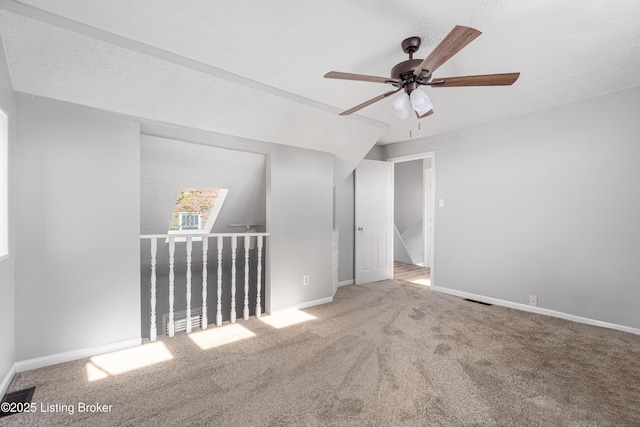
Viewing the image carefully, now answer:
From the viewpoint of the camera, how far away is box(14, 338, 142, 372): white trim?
2033 millimetres

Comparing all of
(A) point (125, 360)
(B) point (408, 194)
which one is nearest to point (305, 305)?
(A) point (125, 360)

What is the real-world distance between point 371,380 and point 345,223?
113 inches

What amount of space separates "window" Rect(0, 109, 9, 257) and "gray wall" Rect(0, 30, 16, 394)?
55 mm

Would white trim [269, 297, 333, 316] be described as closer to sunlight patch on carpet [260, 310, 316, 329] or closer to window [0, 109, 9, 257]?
sunlight patch on carpet [260, 310, 316, 329]

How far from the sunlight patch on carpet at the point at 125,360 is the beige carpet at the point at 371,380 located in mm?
16

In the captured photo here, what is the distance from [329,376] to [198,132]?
7.89 feet

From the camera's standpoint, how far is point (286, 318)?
10.4 feet

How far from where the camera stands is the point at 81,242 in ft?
7.23

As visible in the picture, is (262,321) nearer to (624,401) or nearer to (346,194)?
(346,194)

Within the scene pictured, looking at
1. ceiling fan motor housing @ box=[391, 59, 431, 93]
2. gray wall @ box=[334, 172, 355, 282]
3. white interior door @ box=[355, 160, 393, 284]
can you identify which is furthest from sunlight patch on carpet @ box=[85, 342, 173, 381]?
white interior door @ box=[355, 160, 393, 284]

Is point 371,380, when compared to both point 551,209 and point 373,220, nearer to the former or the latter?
point 551,209

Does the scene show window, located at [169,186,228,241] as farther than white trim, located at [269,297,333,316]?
Yes

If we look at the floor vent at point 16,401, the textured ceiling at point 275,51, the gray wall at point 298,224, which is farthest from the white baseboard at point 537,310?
the floor vent at point 16,401

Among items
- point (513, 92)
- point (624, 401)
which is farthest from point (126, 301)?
point (513, 92)
